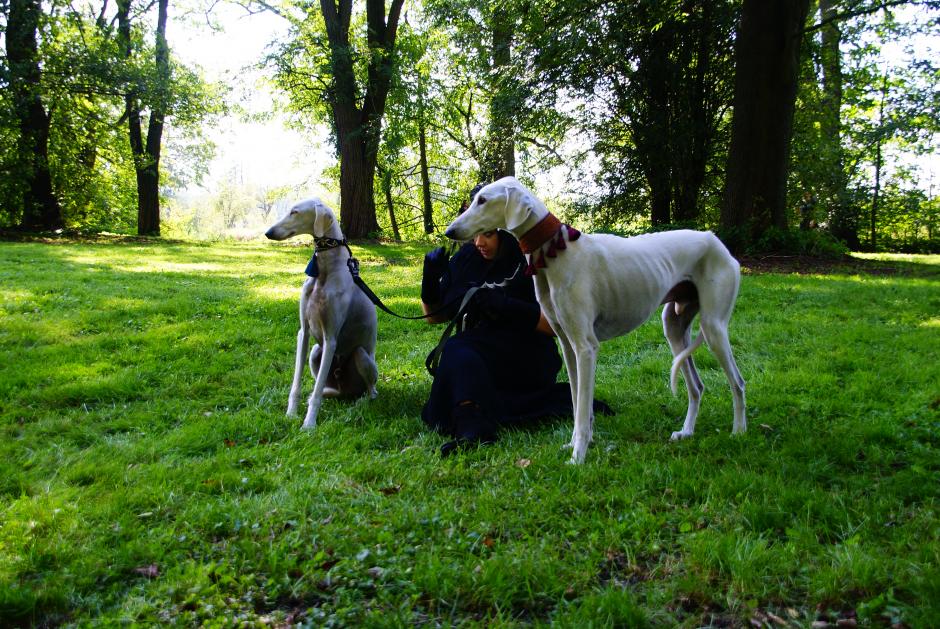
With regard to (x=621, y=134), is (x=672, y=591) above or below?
below

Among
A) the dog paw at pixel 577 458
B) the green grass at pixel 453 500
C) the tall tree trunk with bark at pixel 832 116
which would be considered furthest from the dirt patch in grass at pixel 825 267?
the dog paw at pixel 577 458

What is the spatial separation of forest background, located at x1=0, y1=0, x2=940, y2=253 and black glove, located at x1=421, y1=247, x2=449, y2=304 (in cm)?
945

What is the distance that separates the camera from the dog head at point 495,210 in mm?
3199

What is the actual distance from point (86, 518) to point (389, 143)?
16.3 metres

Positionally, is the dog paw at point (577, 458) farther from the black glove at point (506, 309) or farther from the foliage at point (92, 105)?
the foliage at point (92, 105)

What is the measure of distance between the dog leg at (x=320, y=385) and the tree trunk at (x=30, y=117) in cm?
1817

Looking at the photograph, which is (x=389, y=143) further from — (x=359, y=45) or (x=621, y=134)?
(x=621, y=134)

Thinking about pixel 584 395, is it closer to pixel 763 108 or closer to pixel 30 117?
pixel 763 108

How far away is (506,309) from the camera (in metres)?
4.20

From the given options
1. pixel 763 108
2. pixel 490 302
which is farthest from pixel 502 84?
pixel 490 302

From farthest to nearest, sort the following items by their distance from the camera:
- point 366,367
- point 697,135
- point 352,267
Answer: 1. point 697,135
2. point 366,367
3. point 352,267

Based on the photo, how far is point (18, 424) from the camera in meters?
4.08

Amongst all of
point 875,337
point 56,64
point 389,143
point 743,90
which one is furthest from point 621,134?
point 56,64

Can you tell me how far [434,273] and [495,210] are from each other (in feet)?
4.34
